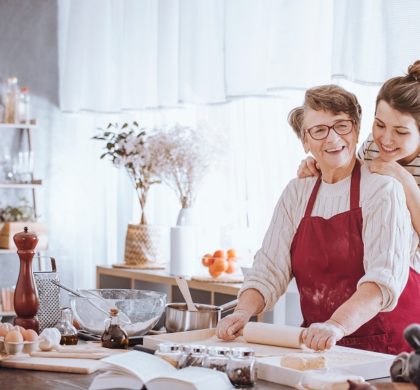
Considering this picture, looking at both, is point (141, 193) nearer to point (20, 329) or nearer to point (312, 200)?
point (312, 200)

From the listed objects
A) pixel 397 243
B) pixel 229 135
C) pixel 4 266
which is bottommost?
pixel 4 266

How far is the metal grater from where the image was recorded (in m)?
2.42

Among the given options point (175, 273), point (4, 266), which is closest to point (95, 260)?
point (4, 266)

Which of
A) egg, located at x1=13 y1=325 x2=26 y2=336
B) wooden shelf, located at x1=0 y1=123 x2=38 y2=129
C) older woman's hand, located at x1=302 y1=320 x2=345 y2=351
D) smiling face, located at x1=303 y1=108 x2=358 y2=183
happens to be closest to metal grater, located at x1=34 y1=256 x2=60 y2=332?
egg, located at x1=13 y1=325 x2=26 y2=336

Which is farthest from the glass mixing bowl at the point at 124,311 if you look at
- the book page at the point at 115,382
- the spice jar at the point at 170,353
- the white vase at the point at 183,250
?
the white vase at the point at 183,250

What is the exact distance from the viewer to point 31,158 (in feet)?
17.8

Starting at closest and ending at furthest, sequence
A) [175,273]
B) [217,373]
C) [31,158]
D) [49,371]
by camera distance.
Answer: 1. [217,373]
2. [49,371]
3. [175,273]
4. [31,158]

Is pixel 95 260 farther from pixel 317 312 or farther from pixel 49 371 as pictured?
pixel 49 371

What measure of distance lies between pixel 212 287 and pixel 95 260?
191cm

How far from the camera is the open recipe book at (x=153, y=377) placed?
1.68 meters

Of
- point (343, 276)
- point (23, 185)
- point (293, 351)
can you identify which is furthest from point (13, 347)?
point (23, 185)

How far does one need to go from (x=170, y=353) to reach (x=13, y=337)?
1.50 ft

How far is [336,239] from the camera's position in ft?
8.08

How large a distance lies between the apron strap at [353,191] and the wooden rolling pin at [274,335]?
47 centimetres
